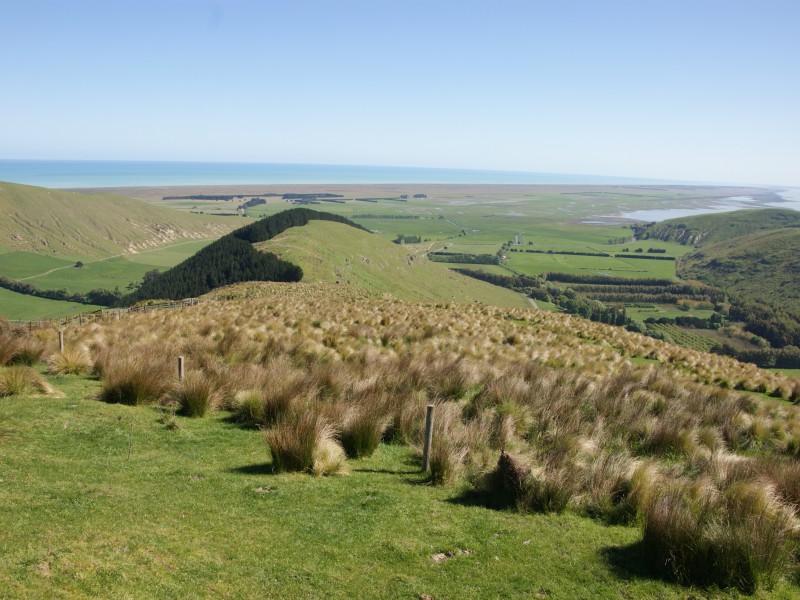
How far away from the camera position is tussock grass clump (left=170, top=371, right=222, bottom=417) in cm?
1065

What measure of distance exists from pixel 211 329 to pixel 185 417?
342 inches

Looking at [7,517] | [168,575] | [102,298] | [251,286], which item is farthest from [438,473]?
[102,298]

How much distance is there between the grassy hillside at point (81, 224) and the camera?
408ft

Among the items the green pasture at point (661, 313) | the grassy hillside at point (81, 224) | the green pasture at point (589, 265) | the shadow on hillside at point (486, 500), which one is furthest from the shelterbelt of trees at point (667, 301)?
the grassy hillside at point (81, 224)

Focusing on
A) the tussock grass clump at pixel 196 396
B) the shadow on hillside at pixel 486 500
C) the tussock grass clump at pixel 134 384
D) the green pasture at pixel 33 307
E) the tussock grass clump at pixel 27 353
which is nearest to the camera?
the shadow on hillside at pixel 486 500

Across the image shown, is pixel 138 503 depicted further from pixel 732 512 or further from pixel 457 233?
pixel 457 233

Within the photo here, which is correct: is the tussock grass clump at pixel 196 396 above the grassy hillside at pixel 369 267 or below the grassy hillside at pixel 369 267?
above

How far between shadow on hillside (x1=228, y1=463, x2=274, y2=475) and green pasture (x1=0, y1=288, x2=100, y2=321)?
63272 millimetres

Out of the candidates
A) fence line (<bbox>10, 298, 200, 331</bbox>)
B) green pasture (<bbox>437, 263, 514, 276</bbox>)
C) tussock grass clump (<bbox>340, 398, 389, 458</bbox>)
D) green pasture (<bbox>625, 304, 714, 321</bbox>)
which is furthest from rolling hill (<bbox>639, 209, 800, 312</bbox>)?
tussock grass clump (<bbox>340, 398, 389, 458</bbox>)

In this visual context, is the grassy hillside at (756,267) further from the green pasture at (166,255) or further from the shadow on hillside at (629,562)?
the green pasture at (166,255)

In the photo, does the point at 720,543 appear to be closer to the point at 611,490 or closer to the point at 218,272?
the point at 611,490

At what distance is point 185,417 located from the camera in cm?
1054

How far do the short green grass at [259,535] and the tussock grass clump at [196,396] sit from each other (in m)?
2.00

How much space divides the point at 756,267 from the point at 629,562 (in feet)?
531
